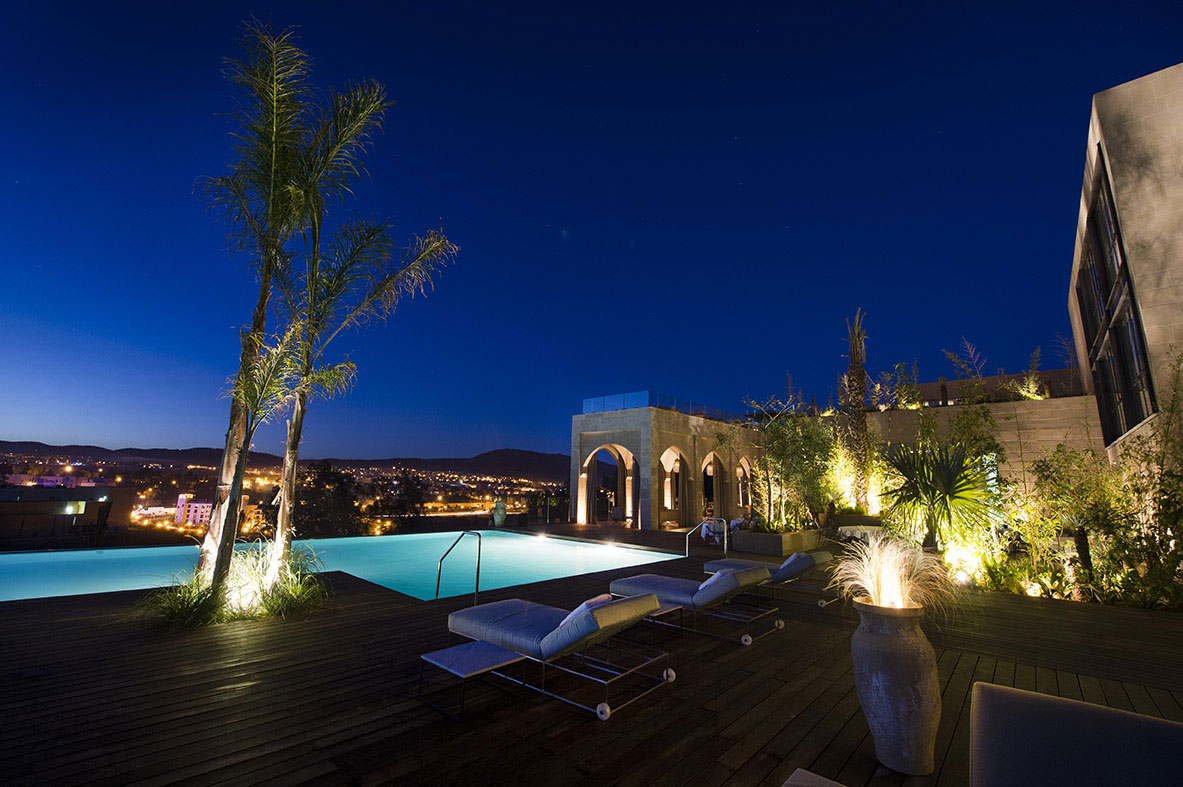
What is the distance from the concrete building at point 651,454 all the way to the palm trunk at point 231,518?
10.7 m

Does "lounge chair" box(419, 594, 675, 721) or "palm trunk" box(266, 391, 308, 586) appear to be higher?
"palm trunk" box(266, 391, 308, 586)

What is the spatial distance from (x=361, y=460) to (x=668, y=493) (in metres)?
17.5

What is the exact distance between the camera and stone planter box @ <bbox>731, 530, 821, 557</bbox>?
945 centimetres

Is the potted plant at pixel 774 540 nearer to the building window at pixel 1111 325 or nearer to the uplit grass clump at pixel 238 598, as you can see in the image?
the building window at pixel 1111 325

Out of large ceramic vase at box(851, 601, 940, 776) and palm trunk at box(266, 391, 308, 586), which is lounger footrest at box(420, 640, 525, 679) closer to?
large ceramic vase at box(851, 601, 940, 776)

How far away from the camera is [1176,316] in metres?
6.94

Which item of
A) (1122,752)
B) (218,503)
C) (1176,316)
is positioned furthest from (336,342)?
(1176,316)

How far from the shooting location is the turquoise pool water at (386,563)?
7.41 meters

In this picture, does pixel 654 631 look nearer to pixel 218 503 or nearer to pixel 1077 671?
pixel 1077 671

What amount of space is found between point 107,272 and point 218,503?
16796mm

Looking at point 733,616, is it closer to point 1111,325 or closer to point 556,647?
point 556,647

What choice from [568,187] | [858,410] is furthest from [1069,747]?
[568,187]

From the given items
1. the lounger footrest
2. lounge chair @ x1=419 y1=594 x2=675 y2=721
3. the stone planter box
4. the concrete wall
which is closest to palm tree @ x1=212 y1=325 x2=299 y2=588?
lounge chair @ x1=419 y1=594 x2=675 y2=721

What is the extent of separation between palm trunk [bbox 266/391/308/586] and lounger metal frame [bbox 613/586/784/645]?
11.4 ft
